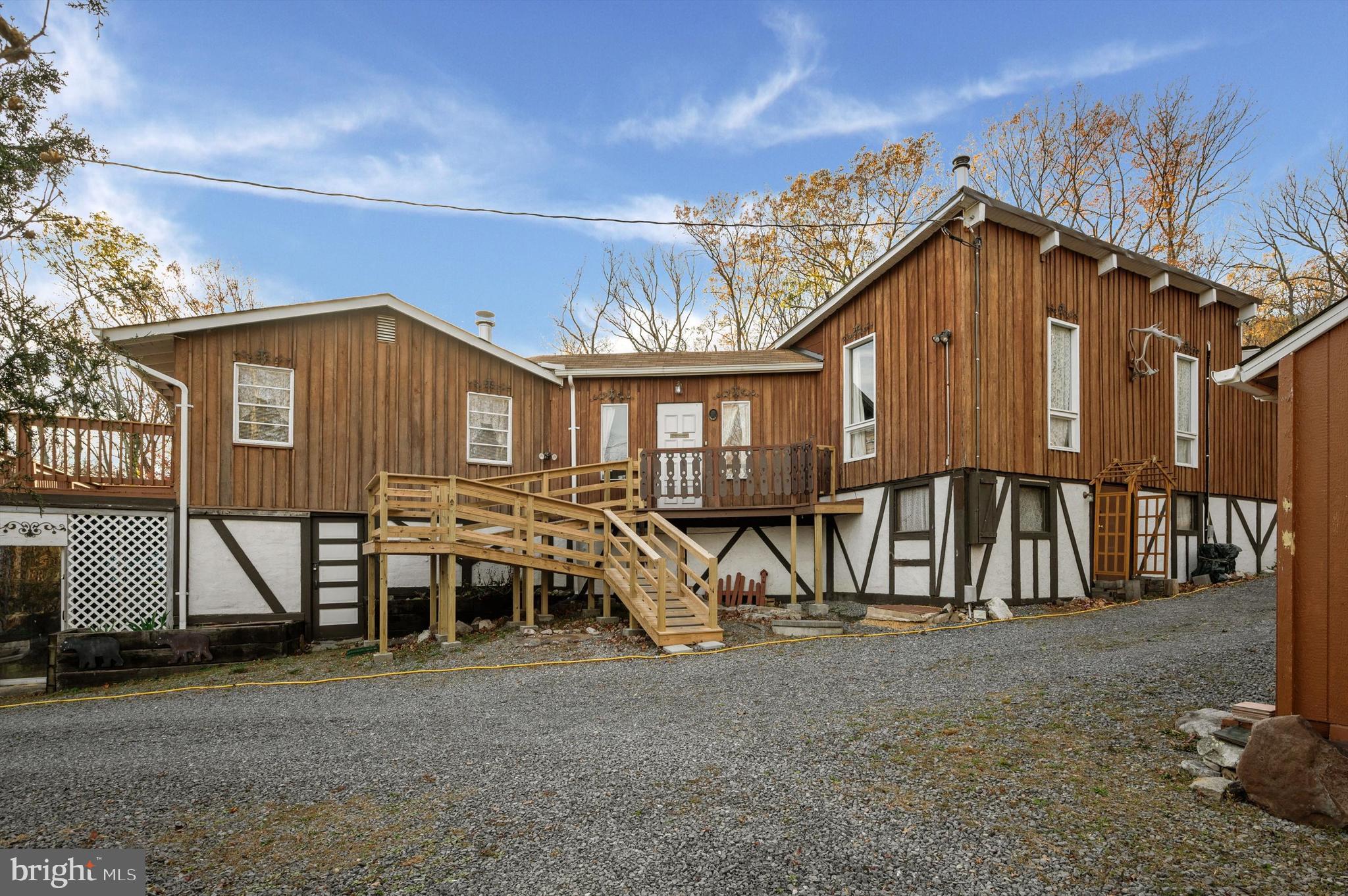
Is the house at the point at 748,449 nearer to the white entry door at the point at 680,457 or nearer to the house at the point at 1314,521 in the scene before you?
the white entry door at the point at 680,457

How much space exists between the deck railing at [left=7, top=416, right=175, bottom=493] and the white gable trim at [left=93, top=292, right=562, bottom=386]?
1231 mm

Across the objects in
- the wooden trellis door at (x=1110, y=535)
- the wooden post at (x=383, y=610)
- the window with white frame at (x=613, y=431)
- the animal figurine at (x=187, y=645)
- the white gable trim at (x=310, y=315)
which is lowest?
the animal figurine at (x=187, y=645)

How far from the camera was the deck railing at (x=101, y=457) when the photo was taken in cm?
1012

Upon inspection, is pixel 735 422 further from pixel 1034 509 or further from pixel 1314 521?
pixel 1314 521

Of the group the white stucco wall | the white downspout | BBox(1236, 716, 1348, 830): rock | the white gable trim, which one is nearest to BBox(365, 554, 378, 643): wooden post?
the white stucco wall

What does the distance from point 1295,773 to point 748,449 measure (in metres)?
9.20

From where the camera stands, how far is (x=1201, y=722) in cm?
481

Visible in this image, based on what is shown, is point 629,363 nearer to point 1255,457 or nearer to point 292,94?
point 292,94

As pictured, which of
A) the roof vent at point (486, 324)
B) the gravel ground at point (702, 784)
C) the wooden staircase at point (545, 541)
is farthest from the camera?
the roof vent at point (486, 324)

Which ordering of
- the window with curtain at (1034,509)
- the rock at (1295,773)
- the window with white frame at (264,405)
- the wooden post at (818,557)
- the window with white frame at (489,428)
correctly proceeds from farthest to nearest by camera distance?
the window with white frame at (489,428) → the wooden post at (818,557) → the window with white frame at (264,405) → the window with curtain at (1034,509) → the rock at (1295,773)

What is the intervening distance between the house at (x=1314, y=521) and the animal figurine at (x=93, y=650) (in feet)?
37.7

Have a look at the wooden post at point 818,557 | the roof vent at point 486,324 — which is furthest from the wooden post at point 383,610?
the wooden post at point 818,557

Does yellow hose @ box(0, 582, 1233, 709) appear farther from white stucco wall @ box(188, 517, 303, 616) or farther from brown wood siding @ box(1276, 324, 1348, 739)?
brown wood siding @ box(1276, 324, 1348, 739)

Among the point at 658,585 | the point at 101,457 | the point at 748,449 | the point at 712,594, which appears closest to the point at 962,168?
the point at 748,449
